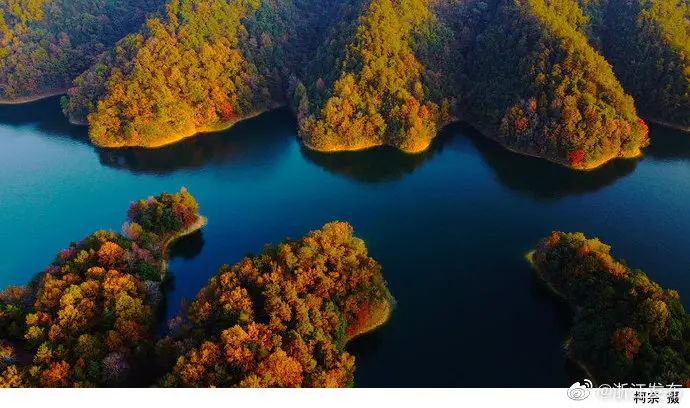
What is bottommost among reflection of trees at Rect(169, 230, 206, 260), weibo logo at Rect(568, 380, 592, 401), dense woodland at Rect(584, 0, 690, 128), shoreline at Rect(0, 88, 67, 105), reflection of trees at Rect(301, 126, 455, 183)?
shoreline at Rect(0, 88, 67, 105)

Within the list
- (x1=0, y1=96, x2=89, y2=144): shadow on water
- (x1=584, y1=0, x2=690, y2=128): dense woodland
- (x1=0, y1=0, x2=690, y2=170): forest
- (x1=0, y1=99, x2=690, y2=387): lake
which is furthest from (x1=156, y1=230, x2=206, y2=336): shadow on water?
(x1=584, y1=0, x2=690, y2=128): dense woodland

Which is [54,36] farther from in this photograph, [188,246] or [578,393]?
[578,393]

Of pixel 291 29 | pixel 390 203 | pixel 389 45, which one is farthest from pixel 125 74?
pixel 390 203

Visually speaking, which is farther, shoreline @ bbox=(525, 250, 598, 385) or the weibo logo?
shoreline @ bbox=(525, 250, 598, 385)

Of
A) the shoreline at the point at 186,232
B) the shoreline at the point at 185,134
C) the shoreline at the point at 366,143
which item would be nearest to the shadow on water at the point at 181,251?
the shoreline at the point at 186,232

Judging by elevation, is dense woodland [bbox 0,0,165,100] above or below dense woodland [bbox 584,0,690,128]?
below

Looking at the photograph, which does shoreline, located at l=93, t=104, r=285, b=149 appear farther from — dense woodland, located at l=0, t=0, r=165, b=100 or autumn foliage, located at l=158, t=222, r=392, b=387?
autumn foliage, located at l=158, t=222, r=392, b=387
